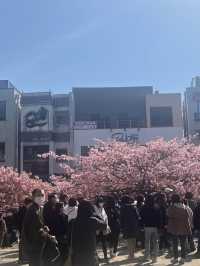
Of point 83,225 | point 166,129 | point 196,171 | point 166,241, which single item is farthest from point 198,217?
point 166,129

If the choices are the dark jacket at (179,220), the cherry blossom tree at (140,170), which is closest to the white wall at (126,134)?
the cherry blossom tree at (140,170)

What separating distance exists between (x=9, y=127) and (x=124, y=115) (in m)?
11.2

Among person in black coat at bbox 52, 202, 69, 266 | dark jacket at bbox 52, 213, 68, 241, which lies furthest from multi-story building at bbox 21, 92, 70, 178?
dark jacket at bbox 52, 213, 68, 241

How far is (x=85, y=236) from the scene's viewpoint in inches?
379

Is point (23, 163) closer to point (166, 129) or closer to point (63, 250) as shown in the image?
point (166, 129)

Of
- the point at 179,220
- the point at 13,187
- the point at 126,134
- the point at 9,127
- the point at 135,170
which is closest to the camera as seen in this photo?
the point at 179,220

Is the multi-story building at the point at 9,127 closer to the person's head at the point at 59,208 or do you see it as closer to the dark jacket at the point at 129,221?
the dark jacket at the point at 129,221

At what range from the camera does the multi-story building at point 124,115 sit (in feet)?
174

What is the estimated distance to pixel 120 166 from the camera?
2638 centimetres

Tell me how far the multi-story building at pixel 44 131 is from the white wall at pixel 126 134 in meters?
1.92

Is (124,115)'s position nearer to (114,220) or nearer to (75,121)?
(75,121)

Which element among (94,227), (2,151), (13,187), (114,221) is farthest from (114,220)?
(2,151)

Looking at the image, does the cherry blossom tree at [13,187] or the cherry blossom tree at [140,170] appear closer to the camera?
the cherry blossom tree at [140,170]

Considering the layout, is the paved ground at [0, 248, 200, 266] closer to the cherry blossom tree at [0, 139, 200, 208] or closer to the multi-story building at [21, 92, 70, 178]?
the cherry blossom tree at [0, 139, 200, 208]
